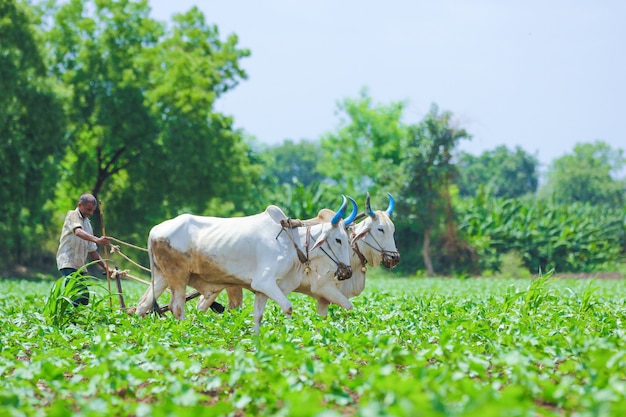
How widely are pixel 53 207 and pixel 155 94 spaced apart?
606 centimetres

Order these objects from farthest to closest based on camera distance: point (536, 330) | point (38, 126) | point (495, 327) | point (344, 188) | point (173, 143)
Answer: point (344, 188)
point (173, 143)
point (38, 126)
point (495, 327)
point (536, 330)

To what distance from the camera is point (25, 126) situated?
29.4 metres

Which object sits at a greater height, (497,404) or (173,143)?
(173,143)

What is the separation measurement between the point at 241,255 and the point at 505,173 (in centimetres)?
8292

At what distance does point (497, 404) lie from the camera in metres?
4.05

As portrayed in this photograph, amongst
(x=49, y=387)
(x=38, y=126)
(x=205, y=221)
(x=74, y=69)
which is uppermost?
(x=74, y=69)

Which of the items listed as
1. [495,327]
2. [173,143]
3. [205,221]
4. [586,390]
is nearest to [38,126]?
[173,143]

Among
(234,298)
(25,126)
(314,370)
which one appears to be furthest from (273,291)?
(25,126)

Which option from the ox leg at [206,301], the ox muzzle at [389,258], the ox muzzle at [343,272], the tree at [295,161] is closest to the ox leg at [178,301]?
the ox leg at [206,301]

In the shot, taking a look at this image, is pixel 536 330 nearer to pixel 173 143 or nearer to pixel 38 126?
pixel 38 126

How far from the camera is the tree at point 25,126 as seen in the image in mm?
28344

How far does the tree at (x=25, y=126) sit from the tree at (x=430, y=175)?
1415cm

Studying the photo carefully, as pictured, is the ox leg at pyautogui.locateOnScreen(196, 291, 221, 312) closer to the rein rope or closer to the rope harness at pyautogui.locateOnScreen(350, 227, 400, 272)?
the rein rope

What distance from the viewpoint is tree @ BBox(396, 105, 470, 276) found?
3650cm
